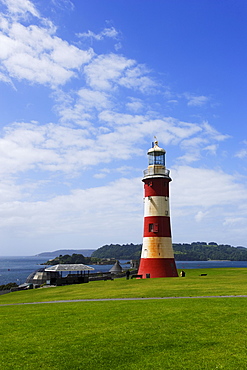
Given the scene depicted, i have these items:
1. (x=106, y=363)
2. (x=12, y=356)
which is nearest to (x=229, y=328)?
(x=106, y=363)

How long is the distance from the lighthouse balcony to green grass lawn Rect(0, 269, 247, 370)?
20739mm

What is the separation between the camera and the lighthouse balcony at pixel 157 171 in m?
38.2

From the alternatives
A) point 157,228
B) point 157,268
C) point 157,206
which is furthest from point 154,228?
point 157,268

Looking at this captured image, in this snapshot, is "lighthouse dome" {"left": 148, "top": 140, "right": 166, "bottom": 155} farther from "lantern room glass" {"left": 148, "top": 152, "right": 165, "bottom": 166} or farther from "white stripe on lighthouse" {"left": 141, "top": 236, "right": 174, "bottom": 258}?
"white stripe on lighthouse" {"left": 141, "top": 236, "right": 174, "bottom": 258}

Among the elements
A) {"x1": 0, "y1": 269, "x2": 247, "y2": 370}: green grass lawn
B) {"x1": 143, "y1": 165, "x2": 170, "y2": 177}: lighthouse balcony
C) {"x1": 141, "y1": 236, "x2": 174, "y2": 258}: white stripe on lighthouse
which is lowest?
{"x1": 0, "y1": 269, "x2": 247, "y2": 370}: green grass lawn

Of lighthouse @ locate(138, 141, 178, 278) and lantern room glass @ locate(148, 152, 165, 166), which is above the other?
lantern room glass @ locate(148, 152, 165, 166)

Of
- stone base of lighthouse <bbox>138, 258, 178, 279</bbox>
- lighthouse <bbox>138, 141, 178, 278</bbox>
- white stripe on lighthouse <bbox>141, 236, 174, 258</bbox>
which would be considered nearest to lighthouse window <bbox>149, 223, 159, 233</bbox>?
lighthouse <bbox>138, 141, 178, 278</bbox>

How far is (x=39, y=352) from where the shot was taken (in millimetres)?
11211

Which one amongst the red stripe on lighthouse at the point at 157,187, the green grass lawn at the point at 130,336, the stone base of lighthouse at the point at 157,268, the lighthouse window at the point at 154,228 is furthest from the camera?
→ the red stripe on lighthouse at the point at 157,187

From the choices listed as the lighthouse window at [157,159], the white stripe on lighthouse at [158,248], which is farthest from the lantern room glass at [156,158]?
the white stripe on lighthouse at [158,248]

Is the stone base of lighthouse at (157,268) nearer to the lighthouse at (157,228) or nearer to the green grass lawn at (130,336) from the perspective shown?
the lighthouse at (157,228)

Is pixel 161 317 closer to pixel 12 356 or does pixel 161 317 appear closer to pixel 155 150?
pixel 12 356

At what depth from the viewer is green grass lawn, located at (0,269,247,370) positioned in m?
10.2

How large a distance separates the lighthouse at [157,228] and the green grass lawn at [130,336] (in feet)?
57.3
